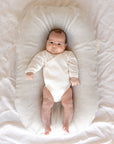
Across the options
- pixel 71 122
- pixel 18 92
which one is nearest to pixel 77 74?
pixel 71 122

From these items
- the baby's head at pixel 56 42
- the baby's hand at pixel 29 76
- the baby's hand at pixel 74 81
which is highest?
the baby's head at pixel 56 42

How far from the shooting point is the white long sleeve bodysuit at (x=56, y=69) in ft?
4.21

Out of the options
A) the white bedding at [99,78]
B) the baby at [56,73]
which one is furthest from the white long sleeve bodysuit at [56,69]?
the white bedding at [99,78]

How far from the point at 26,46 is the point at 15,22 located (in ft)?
0.89

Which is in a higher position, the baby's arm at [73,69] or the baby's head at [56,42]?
the baby's head at [56,42]

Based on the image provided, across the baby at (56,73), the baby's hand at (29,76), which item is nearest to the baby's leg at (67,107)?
the baby at (56,73)

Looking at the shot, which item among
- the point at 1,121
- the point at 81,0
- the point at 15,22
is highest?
the point at 81,0

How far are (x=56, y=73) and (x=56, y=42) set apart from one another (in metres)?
0.23

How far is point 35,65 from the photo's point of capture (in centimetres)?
127

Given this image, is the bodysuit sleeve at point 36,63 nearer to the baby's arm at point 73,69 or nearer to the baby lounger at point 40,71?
the baby lounger at point 40,71

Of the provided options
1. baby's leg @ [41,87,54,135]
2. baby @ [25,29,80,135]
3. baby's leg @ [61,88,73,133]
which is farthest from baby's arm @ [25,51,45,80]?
baby's leg @ [61,88,73,133]

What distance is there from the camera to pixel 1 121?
1400 millimetres

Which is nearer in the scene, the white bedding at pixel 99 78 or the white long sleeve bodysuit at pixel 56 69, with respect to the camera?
the white long sleeve bodysuit at pixel 56 69

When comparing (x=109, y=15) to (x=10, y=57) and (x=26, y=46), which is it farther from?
(x=10, y=57)
